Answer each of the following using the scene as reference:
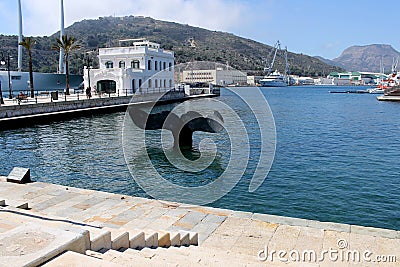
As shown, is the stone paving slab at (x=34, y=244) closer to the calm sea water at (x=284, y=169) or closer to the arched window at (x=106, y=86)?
the calm sea water at (x=284, y=169)

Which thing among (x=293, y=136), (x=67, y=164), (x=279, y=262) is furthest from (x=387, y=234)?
(x=293, y=136)

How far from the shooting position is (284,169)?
15.6 meters

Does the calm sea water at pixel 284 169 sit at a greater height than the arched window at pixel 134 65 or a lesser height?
lesser

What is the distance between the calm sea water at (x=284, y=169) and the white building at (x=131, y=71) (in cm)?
2330

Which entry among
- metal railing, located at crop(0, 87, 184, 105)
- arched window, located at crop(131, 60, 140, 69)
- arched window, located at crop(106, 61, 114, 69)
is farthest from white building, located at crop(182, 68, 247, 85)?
arched window, located at crop(131, 60, 140, 69)

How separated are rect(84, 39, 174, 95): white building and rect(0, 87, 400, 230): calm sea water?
76.4ft

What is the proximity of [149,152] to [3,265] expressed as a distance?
50.2 feet

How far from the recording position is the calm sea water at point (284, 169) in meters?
11.0

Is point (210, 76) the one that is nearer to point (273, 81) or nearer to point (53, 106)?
point (273, 81)

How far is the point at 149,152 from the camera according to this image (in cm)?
1898

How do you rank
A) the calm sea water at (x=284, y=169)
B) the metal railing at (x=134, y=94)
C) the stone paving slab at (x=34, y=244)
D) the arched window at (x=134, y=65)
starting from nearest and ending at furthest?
the stone paving slab at (x=34, y=244)
the calm sea water at (x=284, y=169)
the metal railing at (x=134, y=94)
the arched window at (x=134, y=65)

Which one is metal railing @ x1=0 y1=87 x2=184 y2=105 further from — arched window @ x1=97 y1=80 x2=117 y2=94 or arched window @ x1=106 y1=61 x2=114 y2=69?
arched window @ x1=106 y1=61 x2=114 y2=69

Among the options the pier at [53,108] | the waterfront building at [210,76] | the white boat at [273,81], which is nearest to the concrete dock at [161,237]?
the pier at [53,108]

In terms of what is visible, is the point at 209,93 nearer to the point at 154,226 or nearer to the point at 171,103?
the point at 171,103
